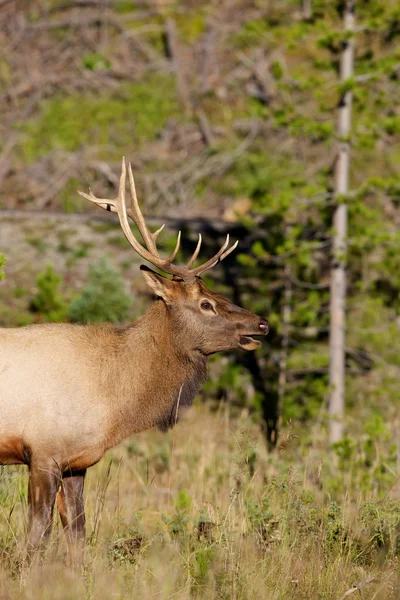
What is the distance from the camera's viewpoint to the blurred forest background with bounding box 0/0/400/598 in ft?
29.7

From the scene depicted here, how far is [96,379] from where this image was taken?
574 cm

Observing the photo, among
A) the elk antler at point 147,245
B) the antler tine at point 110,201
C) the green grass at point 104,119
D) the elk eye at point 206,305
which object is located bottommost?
the elk eye at point 206,305

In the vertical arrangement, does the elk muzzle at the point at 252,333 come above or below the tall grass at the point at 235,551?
above

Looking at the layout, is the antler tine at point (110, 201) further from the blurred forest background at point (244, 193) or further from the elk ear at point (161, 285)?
the blurred forest background at point (244, 193)

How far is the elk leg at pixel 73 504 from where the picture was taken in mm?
5680

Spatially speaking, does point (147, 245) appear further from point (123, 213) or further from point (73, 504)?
point (73, 504)

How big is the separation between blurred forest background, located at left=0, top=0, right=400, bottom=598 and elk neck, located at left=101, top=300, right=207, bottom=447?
75cm

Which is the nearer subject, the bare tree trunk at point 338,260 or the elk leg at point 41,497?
the elk leg at point 41,497

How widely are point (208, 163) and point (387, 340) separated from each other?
7.98 metres

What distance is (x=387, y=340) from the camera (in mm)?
10695

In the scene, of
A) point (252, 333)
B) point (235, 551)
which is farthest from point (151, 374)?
point (235, 551)

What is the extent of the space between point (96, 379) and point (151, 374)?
0.48m

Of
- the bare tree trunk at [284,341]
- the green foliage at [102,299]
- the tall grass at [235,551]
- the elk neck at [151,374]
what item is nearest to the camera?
the tall grass at [235,551]

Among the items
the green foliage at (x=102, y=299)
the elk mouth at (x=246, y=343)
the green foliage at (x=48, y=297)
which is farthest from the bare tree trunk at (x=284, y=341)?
the elk mouth at (x=246, y=343)
